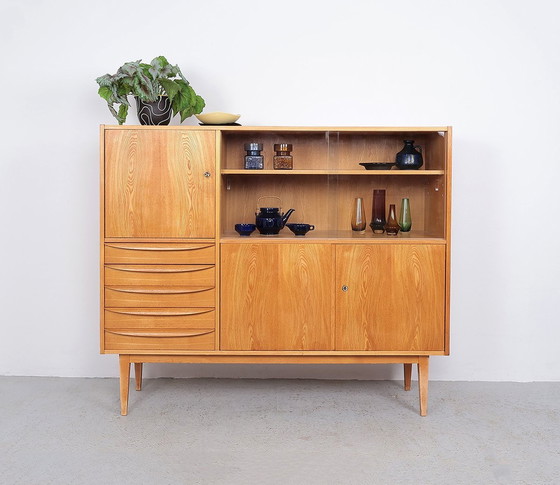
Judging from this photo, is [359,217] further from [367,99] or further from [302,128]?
[367,99]

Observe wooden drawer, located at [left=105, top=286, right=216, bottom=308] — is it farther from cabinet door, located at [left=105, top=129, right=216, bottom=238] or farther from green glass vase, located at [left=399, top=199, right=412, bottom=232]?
green glass vase, located at [left=399, top=199, right=412, bottom=232]

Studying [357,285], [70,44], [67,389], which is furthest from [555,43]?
[67,389]

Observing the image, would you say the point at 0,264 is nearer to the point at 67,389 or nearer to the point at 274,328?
the point at 67,389

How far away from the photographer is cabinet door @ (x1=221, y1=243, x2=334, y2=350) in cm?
318

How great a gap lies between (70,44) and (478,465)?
125 inches

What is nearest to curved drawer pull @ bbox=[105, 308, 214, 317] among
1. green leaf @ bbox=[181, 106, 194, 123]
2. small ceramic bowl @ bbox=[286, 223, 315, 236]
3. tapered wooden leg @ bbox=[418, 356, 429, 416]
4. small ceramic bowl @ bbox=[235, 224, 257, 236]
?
small ceramic bowl @ bbox=[235, 224, 257, 236]

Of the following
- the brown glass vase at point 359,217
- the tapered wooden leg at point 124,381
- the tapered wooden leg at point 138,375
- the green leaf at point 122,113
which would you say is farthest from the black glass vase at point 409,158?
the tapered wooden leg at point 138,375

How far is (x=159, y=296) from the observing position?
3.18m

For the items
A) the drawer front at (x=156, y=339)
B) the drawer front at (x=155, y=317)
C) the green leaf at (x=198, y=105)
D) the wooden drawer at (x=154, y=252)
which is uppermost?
the green leaf at (x=198, y=105)

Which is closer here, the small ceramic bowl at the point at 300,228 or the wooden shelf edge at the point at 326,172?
the wooden shelf edge at the point at 326,172

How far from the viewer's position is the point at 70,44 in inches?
148

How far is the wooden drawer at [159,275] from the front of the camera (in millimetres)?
3172

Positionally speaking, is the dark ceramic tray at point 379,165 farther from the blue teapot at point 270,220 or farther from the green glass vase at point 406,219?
the blue teapot at point 270,220

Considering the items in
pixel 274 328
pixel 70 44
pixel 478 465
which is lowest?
pixel 478 465
